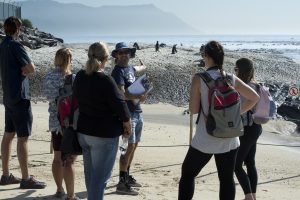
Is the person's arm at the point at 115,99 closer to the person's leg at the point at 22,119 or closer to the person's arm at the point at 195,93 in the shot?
the person's arm at the point at 195,93

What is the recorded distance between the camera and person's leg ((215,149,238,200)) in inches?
198

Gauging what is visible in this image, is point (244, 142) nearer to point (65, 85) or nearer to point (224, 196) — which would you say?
point (224, 196)

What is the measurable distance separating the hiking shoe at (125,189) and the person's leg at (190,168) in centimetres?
179

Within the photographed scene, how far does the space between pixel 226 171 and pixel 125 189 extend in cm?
209

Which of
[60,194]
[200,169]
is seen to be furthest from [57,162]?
[200,169]

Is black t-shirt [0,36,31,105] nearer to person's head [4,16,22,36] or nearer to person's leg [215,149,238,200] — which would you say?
person's head [4,16,22,36]

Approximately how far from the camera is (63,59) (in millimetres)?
5930

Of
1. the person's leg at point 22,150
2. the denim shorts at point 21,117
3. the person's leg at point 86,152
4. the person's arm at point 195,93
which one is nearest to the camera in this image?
the person's arm at point 195,93

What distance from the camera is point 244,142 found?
5906 millimetres

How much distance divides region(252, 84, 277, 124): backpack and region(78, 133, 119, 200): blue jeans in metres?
1.77

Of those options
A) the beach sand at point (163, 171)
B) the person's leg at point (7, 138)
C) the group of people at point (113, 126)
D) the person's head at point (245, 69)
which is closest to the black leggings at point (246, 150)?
the group of people at point (113, 126)

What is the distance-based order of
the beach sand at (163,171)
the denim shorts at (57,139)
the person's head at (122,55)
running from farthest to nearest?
the beach sand at (163,171) → the person's head at (122,55) → the denim shorts at (57,139)

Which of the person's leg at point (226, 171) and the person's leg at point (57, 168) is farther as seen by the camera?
the person's leg at point (57, 168)

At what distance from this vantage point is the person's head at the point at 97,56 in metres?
4.89
